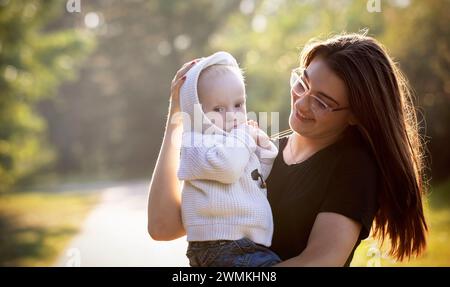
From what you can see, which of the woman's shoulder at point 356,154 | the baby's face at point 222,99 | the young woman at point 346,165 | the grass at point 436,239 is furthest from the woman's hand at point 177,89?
the grass at point 436,239

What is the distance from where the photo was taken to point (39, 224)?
33.0 feet

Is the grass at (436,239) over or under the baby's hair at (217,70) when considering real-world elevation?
under

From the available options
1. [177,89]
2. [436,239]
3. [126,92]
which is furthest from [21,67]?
[126,92]

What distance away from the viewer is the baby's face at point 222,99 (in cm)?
210

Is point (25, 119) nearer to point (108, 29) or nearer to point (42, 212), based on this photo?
point (42, 212)

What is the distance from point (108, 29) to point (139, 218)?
11.5m

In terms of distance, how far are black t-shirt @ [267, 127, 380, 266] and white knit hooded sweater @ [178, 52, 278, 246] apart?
2.1 inches

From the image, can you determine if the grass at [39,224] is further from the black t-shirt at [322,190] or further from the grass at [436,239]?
the black t-shirt at [322,190]

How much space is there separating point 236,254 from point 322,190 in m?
0.35

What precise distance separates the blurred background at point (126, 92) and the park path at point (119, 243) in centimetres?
2

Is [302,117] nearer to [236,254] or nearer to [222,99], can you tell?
[222,99]

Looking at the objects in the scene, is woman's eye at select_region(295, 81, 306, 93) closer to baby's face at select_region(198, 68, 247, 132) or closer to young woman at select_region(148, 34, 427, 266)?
Result: young woman at select_region(148, 34, 427, 266)

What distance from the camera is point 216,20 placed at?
17.2 meters
